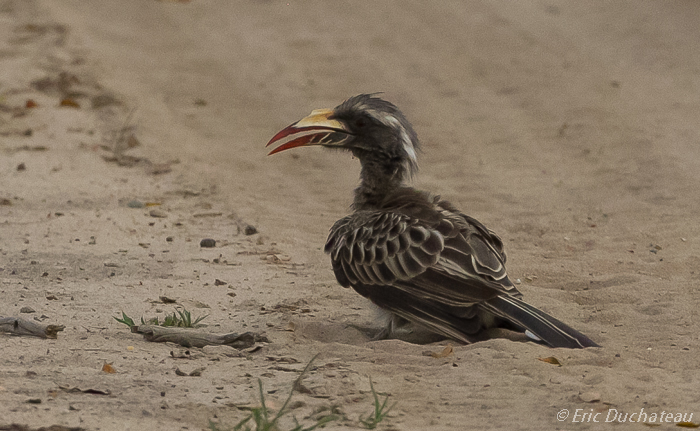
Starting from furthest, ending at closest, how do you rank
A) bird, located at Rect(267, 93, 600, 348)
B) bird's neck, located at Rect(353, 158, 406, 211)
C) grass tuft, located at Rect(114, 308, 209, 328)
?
1. bird's neck, located at Rect(353, 158, 406, 211)
2. grass tuft, located at Rect(114, 308, 209, 328)
3. bird, located at Rect(267, 93, 600, 348)

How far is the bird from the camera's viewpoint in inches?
201

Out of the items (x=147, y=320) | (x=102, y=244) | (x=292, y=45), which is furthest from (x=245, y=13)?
(x=147, y=320)

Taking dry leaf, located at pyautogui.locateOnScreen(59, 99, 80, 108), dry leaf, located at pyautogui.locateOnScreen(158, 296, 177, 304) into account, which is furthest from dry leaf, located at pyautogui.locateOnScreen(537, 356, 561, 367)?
dry leaf, located at pyautogui.locateOnScreen(59, 99, 80, 108)

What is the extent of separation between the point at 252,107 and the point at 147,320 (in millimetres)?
6055

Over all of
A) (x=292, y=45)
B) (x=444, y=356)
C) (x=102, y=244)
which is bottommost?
(x=102, y=244)

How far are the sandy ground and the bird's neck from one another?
0.66 m

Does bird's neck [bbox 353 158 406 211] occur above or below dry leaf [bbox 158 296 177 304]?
above

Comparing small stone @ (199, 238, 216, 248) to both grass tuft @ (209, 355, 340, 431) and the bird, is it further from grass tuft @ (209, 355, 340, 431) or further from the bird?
grass tuft @ (209, 355, 340, 431)

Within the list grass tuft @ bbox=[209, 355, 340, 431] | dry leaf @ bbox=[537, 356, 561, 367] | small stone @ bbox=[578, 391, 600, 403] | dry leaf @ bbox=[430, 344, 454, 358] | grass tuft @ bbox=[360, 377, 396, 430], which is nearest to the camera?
grass tuft @ bbox=[209, 355, 340, 431]

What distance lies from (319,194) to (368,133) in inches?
109

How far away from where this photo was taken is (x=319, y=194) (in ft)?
28.6

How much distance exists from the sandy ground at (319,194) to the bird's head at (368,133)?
0.93m

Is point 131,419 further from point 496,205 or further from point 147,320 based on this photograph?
point 496,205

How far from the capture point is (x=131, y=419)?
3.93 metres
